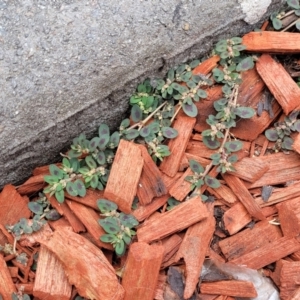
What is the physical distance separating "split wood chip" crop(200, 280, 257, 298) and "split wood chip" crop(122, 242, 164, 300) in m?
0.17

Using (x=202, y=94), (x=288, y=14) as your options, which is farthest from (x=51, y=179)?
(x=288, y=14)

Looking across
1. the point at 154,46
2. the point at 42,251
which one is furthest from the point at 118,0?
the point at 42,251

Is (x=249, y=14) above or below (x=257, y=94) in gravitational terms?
above

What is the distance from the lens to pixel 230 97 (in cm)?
190

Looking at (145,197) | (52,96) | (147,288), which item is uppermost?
(52,96)

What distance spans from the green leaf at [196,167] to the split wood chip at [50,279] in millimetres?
531

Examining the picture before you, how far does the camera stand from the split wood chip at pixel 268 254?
5.95 feet

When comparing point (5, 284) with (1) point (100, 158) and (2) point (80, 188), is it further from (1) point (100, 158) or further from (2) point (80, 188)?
(1) point (100, 158)

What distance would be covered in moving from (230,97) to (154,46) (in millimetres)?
308

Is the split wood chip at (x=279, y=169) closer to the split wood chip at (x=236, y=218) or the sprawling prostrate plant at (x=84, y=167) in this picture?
the split wood chip at (x=236, y=218)

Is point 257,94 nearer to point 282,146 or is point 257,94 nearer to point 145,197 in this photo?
point 282,146

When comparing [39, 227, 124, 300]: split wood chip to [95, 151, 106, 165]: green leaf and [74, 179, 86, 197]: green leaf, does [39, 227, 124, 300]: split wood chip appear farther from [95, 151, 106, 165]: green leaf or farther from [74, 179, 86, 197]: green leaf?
[95, 151, 106, 165]: green leaf

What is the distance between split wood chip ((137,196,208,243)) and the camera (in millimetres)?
1799

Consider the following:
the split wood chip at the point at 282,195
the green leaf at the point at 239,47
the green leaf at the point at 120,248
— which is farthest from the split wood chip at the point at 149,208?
the green leaf at the point at 239,47
